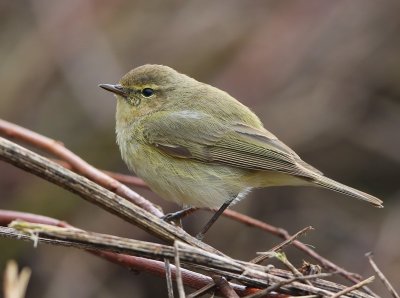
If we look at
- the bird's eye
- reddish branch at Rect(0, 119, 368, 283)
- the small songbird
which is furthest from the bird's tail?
the bird's eye

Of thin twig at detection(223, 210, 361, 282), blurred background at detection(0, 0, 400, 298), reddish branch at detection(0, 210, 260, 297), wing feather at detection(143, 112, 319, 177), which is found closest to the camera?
reddish branch at detection(0, 210, 260, 297)

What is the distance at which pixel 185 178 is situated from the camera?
3.72m

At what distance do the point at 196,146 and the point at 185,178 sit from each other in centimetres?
25

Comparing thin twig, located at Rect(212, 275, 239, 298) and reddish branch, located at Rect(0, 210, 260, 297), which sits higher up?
reddish branch, located at Rect(0, 210, 260, 297)

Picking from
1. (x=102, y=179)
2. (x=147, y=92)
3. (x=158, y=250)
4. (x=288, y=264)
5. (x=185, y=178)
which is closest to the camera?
(x=158, y=250)

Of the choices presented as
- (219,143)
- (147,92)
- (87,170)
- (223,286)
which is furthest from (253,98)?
(223,286)

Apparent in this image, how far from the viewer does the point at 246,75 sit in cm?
700

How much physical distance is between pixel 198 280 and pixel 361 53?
19.6 ft

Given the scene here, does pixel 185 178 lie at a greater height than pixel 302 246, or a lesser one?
greater

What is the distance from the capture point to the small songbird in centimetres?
368

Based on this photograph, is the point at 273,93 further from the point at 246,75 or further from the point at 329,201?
the point at 329,201

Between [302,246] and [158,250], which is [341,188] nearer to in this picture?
[302,246]

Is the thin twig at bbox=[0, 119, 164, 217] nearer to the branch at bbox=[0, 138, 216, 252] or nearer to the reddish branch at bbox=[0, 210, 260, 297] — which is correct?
the reddish branch at bbox=[0, 210, 260, 297]

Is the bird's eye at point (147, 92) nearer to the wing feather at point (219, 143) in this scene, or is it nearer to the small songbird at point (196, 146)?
the small songbird at point (196, 146)
